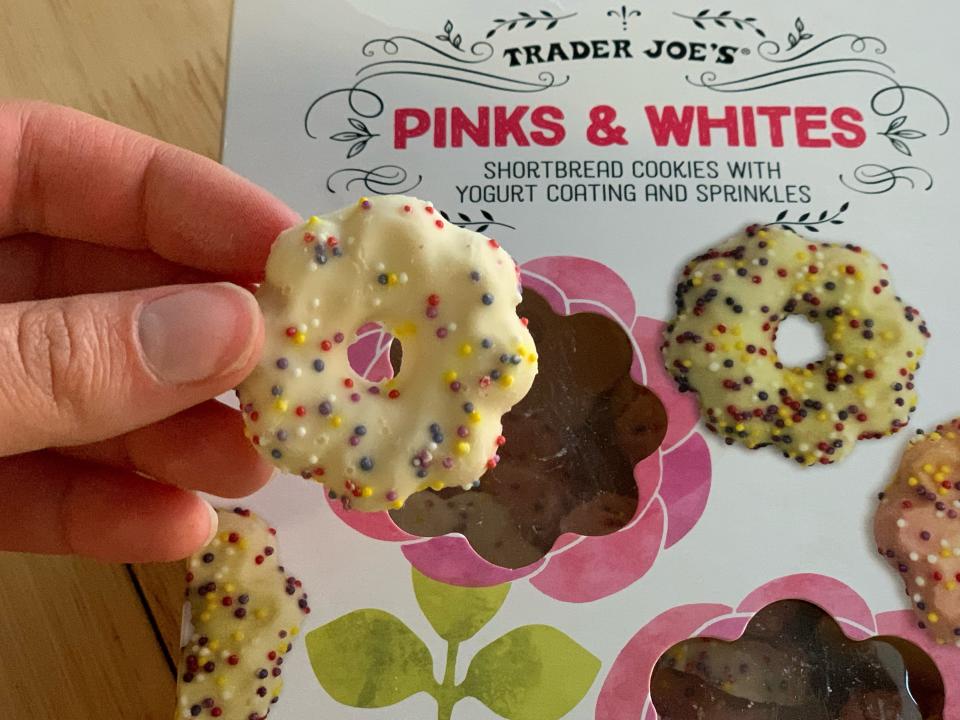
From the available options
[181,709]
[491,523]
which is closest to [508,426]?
[491,523]

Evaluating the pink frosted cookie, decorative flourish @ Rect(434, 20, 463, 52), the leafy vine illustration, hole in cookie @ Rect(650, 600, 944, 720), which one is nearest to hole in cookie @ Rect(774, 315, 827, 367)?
the pink frosted cookie

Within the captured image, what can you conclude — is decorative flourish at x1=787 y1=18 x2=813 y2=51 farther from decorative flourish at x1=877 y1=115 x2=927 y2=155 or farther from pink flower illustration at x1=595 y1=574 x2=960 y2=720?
pink flower illustration at x1=595 y1=574 x2=960 y2=720

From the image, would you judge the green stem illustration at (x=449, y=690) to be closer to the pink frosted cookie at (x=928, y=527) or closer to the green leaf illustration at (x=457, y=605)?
the green leaf illustration at (x=457, y=605)

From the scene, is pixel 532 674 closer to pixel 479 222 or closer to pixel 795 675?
pixel 795 675

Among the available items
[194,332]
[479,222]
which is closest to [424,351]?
[194,332]

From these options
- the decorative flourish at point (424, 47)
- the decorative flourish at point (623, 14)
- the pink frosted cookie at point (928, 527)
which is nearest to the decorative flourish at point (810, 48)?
the decorative flourish at point (623, 14)
